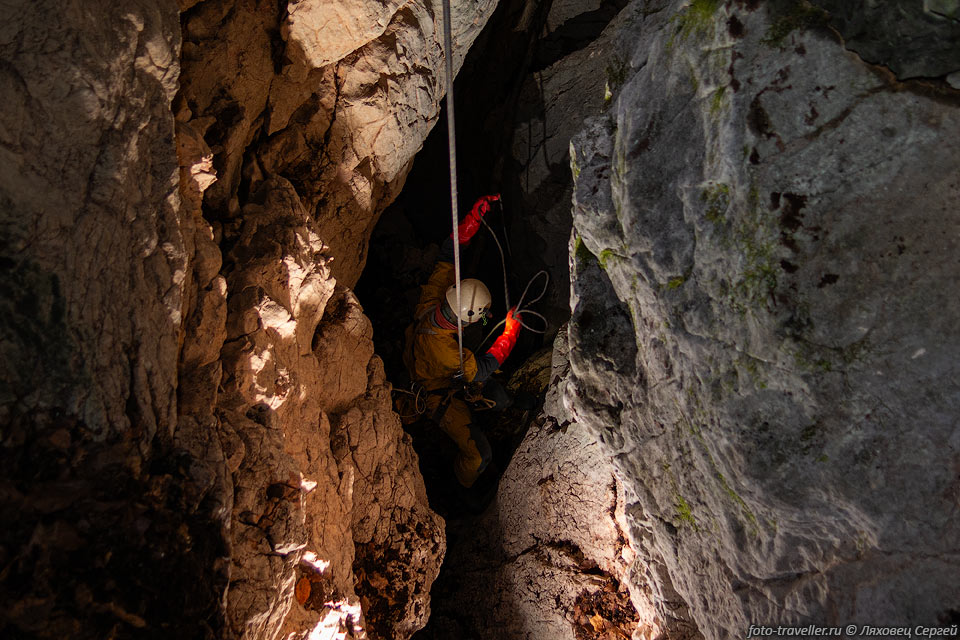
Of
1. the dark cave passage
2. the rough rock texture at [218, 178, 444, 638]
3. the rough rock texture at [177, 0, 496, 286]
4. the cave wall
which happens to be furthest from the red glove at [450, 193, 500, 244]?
the rough rock texture at [218, 178, 444, 638]

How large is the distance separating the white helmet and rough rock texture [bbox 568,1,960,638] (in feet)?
6.88

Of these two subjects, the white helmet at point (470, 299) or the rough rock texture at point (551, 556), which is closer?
the rough rock texture at point (551, 556)

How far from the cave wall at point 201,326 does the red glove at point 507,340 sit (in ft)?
4.14

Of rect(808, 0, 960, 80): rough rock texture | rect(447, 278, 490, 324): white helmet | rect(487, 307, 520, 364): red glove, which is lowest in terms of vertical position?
rect(487, 307, 520, 364): red glove

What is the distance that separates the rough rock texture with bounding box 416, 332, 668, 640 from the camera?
131 inches

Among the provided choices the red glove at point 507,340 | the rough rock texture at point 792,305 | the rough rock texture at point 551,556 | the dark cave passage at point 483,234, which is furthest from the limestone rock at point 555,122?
the rough rock texture at point 792,305

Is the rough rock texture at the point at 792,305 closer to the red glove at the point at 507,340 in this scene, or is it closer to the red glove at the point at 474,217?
the red glove at the point at 507,340

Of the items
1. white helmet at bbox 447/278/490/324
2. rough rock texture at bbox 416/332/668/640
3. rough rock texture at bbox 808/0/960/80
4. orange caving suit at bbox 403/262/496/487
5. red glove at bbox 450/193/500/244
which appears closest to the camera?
rough rock texture at bbox 808/0/960/80

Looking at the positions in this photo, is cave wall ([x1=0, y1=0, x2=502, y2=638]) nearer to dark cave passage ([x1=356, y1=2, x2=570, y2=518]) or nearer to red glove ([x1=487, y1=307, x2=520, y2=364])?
red glove ([x1=487, y1=307, x2=520, y2=364])

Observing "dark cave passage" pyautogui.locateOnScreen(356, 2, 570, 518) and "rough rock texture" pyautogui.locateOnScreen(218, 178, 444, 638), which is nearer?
"rough rock texture" pyautogui.locateOnScreen(218, 178, 444, 638)

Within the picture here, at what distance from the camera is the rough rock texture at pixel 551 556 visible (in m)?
3.32

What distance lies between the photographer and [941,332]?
1.44 metres

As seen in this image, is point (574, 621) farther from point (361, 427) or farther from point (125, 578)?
point (125, 578)

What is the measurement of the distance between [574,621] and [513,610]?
53cm
